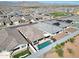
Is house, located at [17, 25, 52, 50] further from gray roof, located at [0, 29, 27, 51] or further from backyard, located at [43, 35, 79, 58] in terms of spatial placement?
backyard, located at [43, 35, 79, 58]

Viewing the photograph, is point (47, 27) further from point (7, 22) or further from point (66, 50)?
point (7, 22)

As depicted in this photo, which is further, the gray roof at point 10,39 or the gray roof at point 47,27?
the gray roof at point 47,27

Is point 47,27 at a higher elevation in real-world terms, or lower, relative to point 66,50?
higher

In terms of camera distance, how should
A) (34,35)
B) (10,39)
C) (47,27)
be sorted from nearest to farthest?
(10,39) < (34,35) < (47,27)

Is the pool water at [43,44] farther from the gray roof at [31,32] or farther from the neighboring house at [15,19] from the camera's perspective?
the neighboring house at [15,19]

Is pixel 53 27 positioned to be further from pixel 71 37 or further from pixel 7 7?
pixel 7 7

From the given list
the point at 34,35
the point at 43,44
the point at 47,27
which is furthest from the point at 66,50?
the point at 34,35

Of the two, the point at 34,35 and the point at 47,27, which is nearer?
the point at 34,35

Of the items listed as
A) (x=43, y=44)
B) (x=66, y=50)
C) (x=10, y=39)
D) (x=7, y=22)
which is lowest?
(x=66, y=50)

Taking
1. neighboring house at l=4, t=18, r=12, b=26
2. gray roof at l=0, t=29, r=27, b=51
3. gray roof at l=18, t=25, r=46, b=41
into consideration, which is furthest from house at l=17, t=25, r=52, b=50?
neighboring house at l=4, t=18, r=12, b=26

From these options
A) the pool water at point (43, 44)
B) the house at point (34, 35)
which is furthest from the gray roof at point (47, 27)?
the pool water at point (43, 44)
